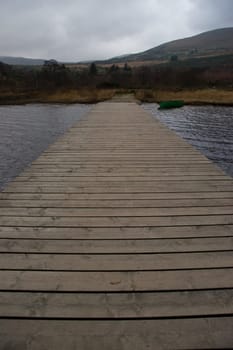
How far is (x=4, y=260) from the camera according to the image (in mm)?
1883

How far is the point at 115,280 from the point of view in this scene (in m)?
1.70

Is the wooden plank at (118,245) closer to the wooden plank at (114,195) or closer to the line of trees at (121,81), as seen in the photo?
the wooden plank at (114,195)

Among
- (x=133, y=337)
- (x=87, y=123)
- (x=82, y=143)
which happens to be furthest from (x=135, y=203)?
(x=87, y=123)

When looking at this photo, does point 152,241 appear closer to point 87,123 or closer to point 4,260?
point 4,260

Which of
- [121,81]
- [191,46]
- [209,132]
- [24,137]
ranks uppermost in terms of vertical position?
[191,46]

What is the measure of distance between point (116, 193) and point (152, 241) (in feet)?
3.54

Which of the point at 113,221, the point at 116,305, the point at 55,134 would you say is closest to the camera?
the point at 116,305

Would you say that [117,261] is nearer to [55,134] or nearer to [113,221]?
[113,221]

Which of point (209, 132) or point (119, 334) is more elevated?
point (119, 334)

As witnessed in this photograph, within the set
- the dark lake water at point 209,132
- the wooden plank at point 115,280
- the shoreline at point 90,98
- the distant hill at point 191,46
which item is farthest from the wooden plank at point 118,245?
the distant hill at point 191,46

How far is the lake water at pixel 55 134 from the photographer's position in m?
7.61

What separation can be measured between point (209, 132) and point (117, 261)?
10.3 meters

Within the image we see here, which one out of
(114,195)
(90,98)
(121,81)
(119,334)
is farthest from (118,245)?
(121,81)

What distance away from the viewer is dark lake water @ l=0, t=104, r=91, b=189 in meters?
7.33
